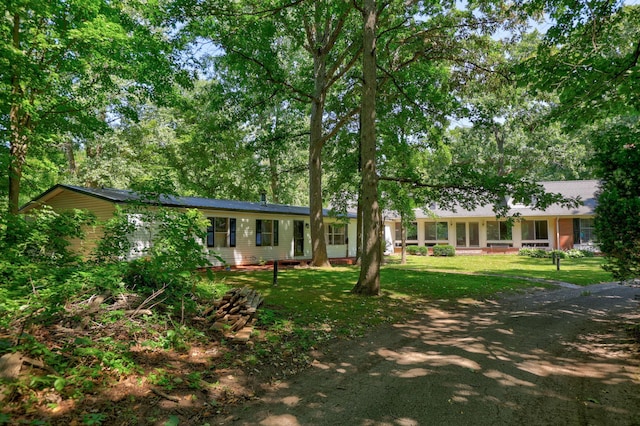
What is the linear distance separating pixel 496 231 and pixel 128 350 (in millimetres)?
31323

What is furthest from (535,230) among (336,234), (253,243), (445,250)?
(253,243)

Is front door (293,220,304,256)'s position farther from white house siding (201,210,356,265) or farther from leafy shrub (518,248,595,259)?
leafy shrub (518,248,595,259)

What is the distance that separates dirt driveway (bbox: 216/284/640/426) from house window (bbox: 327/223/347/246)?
53.4ft

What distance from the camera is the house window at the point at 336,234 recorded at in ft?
76.8

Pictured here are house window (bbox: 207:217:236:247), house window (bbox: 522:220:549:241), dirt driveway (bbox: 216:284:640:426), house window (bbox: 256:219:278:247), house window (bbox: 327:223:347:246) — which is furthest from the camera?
house window (bbox: 522:220:549:241)

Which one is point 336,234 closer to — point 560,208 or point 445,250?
point 445,250

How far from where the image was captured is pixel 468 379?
4227 millimetres

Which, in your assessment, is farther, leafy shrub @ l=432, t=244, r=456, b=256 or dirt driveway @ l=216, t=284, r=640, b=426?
leafy shrub @ l=432, t=244, r=456, b=256

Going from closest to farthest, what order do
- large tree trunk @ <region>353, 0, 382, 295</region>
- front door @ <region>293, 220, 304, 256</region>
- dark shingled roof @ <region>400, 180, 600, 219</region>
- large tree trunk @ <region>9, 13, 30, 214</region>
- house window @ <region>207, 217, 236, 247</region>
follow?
large tree trunk @ <region>353, 0, 382, 295</region> → large tree trunk @ <region>9, 13, 30, 214</region> → house window @ <region>207, 217, 236, 247</region> → front door @ <region>293, 220, 304, 256</region> → dark shingled roof @ <region>400, 180, 600, 219</region>

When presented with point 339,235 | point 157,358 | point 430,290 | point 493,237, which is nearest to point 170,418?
point 157,358

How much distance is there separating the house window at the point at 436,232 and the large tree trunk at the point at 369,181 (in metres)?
24.3

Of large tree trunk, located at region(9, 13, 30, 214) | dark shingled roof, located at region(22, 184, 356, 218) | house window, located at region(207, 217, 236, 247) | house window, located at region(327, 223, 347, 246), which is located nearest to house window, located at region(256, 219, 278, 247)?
Result: dark shingled roof, located at region(22, 184, 356, 218)

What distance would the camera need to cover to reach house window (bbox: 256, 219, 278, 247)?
18756mm

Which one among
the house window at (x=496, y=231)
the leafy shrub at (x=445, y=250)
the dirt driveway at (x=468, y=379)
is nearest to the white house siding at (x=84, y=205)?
the dirt driveway at (x=468, y=379)
